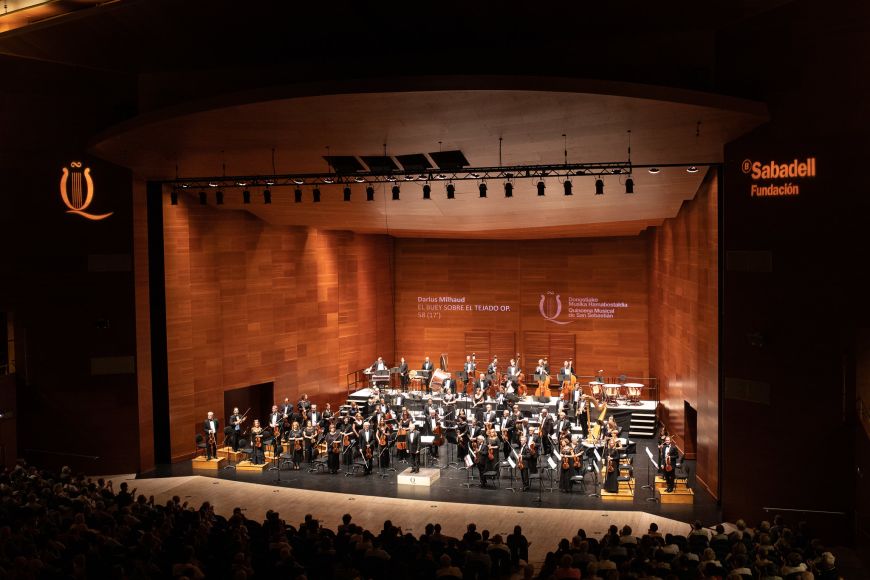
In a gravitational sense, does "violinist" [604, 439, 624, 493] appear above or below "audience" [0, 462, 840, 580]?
below

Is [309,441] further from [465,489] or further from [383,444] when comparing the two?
[465,489]

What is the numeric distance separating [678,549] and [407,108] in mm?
6737

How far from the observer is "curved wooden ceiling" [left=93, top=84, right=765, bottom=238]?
11.4 metres

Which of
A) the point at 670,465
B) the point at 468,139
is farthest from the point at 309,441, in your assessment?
the point at 468,139

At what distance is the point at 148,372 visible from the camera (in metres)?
16.6

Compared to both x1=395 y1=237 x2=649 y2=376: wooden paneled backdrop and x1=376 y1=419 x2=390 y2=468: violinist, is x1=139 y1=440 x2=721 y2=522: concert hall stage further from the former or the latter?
x1=395 y1=237 x2=649 y2=376: wooden paneled backdrop

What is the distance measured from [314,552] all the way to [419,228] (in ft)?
43.1

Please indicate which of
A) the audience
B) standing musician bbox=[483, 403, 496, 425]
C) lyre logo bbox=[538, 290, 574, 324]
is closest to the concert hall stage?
standing musician bbox=[483, 403, 496, 425]

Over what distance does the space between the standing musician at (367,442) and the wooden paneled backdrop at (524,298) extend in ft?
28.2

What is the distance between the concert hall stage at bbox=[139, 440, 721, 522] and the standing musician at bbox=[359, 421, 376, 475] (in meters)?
0.33

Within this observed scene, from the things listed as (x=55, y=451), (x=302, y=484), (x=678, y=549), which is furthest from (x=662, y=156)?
(x=55, y=451)

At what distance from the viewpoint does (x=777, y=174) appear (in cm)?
1229

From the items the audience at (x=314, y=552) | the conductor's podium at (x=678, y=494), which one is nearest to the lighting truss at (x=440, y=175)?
the conductor's podium at (x=678, y=494)

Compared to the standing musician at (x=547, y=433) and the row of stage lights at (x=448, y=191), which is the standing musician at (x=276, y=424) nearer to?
the row of stage lights at (x=448, y=191)
